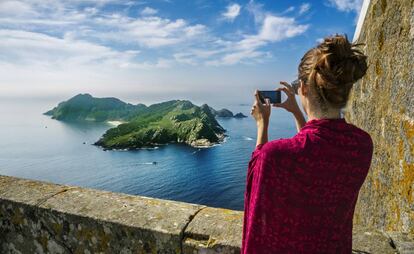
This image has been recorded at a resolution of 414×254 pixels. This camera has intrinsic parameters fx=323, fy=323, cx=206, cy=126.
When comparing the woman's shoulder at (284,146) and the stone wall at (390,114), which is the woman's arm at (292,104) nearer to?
the stone wall at (390,114)

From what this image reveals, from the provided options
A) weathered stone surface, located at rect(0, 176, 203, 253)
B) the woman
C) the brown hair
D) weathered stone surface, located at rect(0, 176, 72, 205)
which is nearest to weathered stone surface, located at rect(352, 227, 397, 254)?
the woman

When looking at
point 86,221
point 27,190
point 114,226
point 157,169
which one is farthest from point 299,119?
point 157,169

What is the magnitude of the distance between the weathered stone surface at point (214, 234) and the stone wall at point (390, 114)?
4.23 ft

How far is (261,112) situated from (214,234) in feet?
3.22

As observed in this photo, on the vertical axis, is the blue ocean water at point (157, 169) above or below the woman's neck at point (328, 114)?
below

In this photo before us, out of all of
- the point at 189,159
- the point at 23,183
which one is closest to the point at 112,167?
the point at 189,159

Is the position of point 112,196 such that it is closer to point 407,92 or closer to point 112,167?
point 407,92

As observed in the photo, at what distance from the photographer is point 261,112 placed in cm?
215

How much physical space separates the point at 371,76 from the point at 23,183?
4054 millimetres

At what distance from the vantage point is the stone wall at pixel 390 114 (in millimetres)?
2625

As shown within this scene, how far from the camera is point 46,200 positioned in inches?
120

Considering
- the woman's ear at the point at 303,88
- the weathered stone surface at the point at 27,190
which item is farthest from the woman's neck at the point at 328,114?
the weathered stone surface at the point at 27,190

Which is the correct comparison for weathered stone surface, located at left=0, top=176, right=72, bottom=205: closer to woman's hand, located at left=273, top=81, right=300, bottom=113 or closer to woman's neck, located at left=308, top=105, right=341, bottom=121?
woman's hand, located at left=273, top=81, right=300, bottom=113

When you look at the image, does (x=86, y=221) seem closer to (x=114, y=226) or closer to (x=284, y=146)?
(x=114, y=226)
